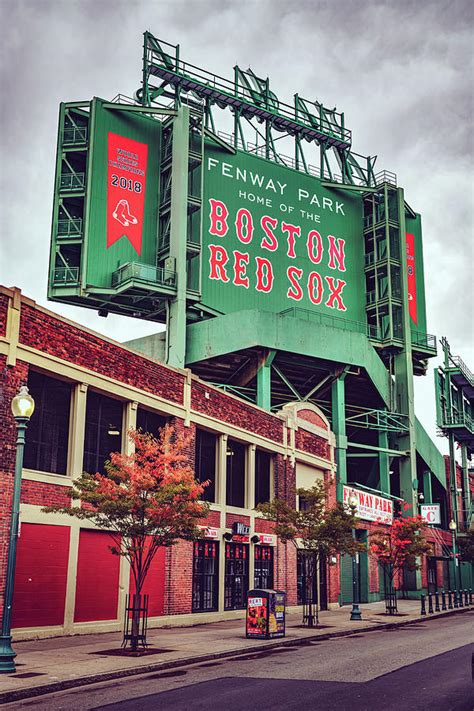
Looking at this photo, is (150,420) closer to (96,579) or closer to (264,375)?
(96,579)

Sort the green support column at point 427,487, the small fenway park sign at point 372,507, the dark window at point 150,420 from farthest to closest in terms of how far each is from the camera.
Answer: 1. the green support column at point 427,487
2. the small fenway park sign at point 372,507
3. the dark window at point 150,420

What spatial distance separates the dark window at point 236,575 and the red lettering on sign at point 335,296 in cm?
2620

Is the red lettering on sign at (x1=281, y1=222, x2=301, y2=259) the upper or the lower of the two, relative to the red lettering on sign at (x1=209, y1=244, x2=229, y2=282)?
upper

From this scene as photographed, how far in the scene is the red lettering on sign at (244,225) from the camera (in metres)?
53.4

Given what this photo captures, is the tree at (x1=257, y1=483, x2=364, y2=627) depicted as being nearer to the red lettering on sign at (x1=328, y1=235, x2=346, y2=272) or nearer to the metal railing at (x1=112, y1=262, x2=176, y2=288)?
the metal railing at (x1=112, y1=262, x2=176, y2=288)

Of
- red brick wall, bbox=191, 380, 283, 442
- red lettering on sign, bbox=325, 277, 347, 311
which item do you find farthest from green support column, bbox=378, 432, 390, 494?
red brick wall, bbox=191, 380, 283, 442

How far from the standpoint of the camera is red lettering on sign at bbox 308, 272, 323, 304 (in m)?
56.3

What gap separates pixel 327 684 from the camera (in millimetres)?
14352

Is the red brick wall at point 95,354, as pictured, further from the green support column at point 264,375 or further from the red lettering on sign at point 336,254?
the red lettering on sign at point 336,254

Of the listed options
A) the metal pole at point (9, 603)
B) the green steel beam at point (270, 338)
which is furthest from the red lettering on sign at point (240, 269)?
the metal pole at point (9, 603)

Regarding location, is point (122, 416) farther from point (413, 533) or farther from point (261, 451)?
point (413, 533)

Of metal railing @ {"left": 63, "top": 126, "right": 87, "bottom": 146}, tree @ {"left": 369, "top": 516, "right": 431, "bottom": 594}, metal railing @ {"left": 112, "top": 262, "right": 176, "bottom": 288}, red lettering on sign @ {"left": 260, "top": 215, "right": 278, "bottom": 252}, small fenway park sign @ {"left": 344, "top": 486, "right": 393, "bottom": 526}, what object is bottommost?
tree @ {"left": 369, "top": 516, "right": 431, "bottom": 594}

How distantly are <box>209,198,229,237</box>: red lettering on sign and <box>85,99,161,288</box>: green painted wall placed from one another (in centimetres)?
396

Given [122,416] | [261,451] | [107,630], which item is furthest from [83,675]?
[261,451]
